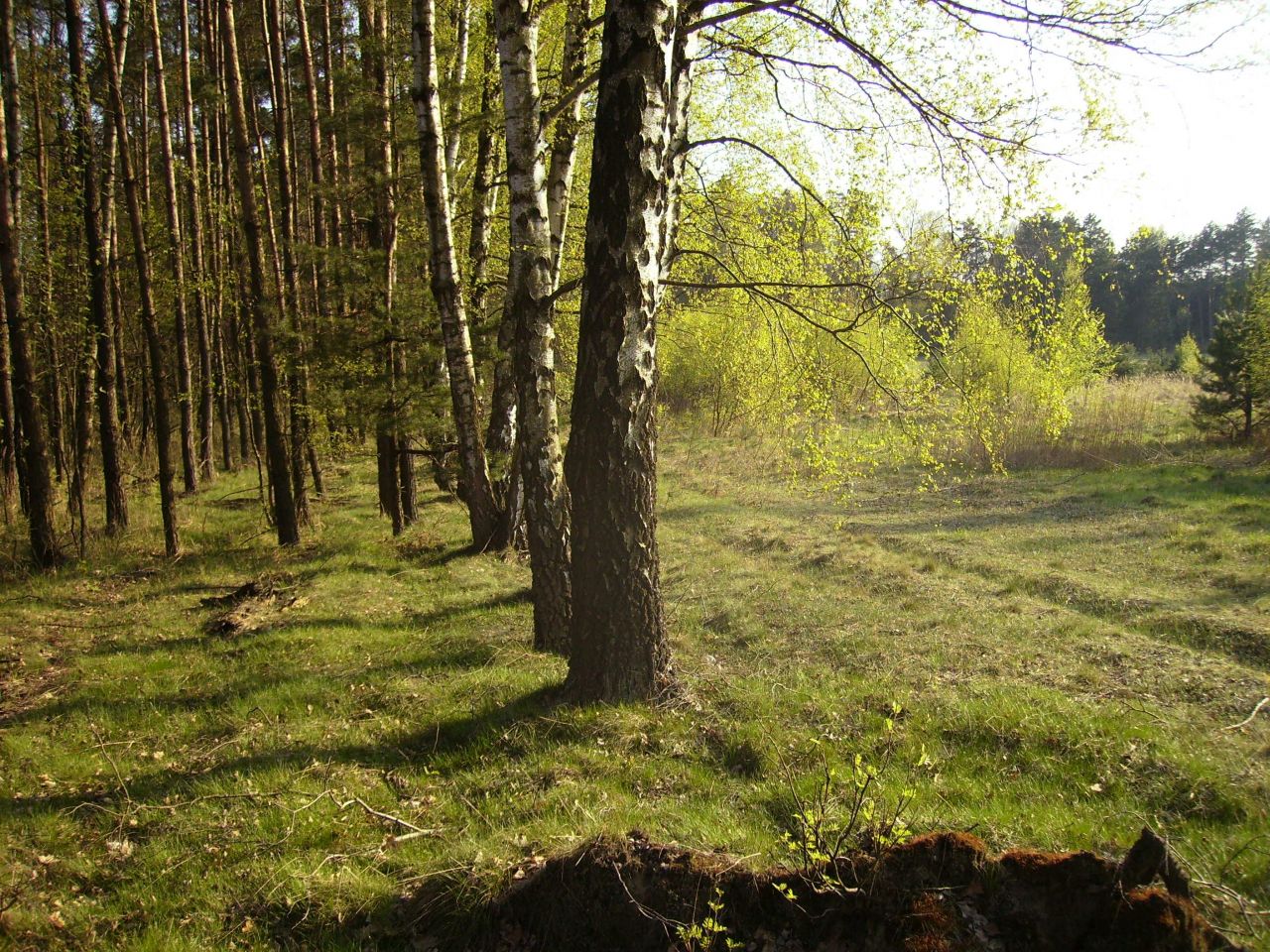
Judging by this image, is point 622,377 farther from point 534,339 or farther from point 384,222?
point 384,222

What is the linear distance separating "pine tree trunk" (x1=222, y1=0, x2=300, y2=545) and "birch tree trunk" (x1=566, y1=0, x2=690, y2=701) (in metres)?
7.06

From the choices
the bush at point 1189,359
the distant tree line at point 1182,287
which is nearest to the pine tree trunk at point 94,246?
the bush at point 1189,359

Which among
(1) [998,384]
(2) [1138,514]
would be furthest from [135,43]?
(1) [998,384]

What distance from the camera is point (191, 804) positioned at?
419 cm

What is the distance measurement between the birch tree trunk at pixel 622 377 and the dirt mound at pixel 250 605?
4.37 meters

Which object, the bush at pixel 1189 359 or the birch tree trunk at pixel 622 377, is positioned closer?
the birch tree trunk at pixel 622 377

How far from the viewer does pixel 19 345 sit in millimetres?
8938

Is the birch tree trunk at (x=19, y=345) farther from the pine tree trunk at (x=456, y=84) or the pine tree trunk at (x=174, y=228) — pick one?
the pine tree trunk at (x=456, y=84)

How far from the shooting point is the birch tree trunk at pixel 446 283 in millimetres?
8617

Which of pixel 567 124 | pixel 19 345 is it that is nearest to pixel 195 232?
pixel 19 345

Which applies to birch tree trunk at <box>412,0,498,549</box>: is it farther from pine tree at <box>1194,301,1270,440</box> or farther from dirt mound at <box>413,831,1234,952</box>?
pine tree at <box>1194,301,1270,440</box>

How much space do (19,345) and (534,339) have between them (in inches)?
265

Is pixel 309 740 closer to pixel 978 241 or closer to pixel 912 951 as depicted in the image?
pixel 912 951

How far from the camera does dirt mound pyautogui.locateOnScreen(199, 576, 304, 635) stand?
7516 millimetres
